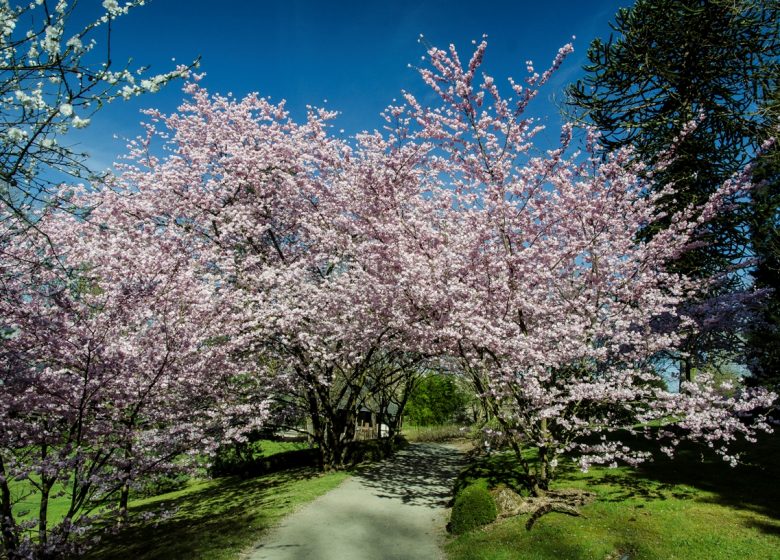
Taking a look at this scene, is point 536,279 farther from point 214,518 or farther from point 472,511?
point 214,518

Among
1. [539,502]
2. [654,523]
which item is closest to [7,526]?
[539,502]

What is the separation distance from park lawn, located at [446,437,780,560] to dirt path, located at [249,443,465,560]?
114 centimetres

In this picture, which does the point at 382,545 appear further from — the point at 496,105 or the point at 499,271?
the point at 496,105

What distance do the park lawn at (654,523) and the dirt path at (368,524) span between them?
1.14 metres

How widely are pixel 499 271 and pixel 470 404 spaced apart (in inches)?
1135

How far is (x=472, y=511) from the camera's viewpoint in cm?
1072

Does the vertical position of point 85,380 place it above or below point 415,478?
above

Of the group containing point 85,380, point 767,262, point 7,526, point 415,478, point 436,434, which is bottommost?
point 436,434

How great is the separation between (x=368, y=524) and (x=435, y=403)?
32.4m

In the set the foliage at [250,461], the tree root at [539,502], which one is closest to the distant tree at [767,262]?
the tree root at [539,502]

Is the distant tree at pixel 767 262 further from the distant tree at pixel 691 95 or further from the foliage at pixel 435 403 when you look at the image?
the foliage at pixel 435 403

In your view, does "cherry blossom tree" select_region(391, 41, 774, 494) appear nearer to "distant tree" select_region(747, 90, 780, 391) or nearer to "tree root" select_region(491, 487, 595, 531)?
"tree root" select_region(491, 487, 595, 531)

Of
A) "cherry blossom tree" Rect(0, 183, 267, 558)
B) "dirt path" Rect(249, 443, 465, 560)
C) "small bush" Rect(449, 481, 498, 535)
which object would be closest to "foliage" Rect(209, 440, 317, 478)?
"dirt path" Rect(249, 443, 465, 560)

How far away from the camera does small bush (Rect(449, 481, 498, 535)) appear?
34.8 ft
